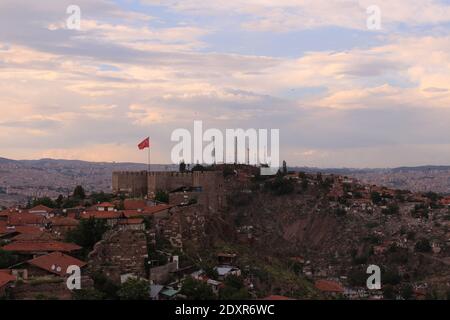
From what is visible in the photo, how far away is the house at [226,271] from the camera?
3269 centimetres

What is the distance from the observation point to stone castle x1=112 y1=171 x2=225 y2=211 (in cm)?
4484

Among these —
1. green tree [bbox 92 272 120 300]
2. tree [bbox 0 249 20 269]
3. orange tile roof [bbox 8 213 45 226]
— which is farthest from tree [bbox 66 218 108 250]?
orange tile roof [bbox 8 213 45 226]

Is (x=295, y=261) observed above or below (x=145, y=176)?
below

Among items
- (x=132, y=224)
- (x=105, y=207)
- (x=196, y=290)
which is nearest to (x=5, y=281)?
(x=196, y=290)

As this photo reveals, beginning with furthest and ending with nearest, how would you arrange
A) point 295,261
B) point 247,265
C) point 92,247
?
point 295,261 < point 247,265 < point 92,247

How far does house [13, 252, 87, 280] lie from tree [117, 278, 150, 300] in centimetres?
296

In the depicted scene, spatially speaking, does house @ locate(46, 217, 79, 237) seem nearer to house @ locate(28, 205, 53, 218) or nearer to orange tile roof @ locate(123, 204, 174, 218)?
orange tile roof @ locate(123, 204, 174, 218)

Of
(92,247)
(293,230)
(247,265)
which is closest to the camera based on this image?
(92,247)

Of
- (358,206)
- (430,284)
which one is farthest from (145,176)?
(358,206)

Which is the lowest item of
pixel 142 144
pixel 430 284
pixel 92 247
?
pixel 430 284
